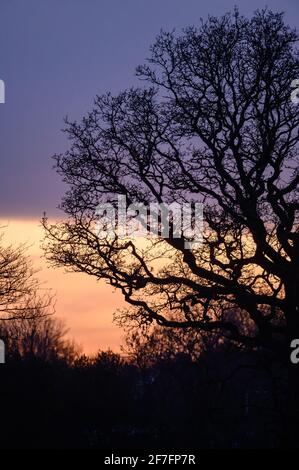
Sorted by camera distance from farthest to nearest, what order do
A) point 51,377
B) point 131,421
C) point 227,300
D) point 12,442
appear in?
point 131,421, point 51,377, point 12,442, point 227,300

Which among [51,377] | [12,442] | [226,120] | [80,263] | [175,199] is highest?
[226,120]

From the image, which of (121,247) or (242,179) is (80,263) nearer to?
(121,247)

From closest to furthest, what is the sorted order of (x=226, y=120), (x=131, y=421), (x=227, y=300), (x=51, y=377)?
1. (x=227, y=300)
2. (x=226, y=120)
3. (x=51, y=377)
4. (x=131, y=421)

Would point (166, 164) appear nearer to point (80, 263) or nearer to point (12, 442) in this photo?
point (80, 263)

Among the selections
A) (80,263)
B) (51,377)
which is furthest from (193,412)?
(80,263)

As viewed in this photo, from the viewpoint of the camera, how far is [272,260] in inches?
787

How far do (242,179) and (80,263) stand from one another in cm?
479

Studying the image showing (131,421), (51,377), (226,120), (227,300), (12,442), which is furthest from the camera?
(131,421)

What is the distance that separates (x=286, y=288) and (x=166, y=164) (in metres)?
4.63

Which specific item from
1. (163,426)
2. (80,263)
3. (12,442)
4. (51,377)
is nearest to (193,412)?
(163,426)

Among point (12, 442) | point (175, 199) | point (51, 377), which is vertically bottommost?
point (12, 442)

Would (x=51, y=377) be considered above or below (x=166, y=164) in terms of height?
below

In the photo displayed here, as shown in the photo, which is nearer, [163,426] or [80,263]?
[80,263]

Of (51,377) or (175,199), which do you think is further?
(51,377)
